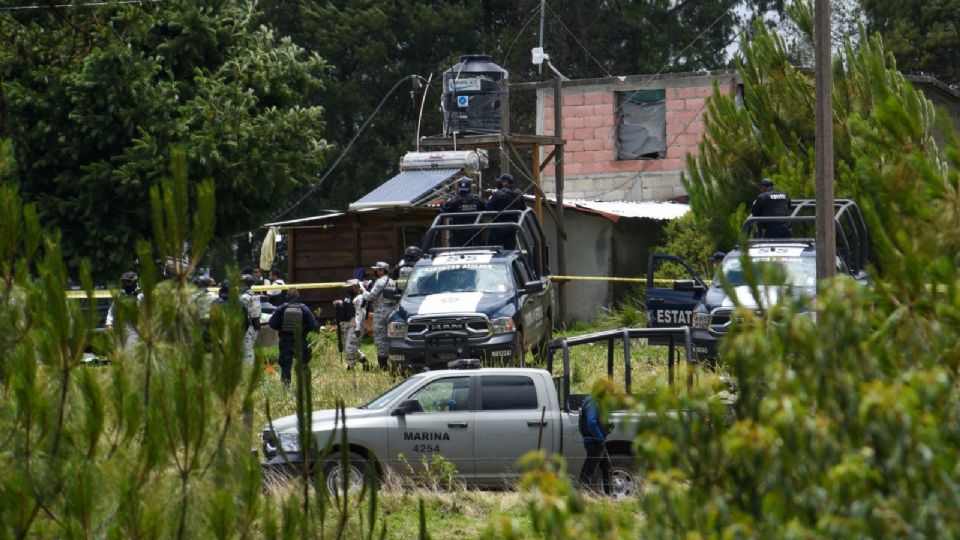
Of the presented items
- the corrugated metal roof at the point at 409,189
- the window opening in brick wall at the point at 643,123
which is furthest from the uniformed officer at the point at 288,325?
the window opening in brick wall at the point at 643,123

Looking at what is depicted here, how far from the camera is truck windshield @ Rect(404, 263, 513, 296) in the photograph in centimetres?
2078

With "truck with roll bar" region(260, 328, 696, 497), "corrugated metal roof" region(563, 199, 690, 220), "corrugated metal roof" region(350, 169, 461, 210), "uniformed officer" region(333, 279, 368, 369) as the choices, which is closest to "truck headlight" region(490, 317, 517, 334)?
"uniformed officer" region(333, 279, 368, 369)

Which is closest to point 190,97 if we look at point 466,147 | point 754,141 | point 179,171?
point 466,147

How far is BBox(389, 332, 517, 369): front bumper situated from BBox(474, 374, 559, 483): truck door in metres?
4.97

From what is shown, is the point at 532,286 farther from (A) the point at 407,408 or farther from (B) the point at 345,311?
(A) the point at 407,408

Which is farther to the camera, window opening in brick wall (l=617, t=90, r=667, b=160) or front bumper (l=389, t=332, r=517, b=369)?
window opening in brick wall (l=617, t=90, r=667, b=160)

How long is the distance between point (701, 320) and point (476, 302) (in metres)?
2.97

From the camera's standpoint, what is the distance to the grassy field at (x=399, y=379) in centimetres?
1211

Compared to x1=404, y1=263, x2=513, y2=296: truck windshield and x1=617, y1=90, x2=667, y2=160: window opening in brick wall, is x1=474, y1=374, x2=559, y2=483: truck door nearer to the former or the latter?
x1=404, y1=263, x2=513, y2=296: truck windshield

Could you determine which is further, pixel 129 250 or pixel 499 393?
pixel 129 250

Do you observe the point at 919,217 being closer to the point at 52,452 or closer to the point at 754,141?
the point at 52,452

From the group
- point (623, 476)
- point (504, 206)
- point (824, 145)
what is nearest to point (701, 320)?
point (824, 145)

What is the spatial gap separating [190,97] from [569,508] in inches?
862

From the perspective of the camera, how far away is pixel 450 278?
20938 millimetres
